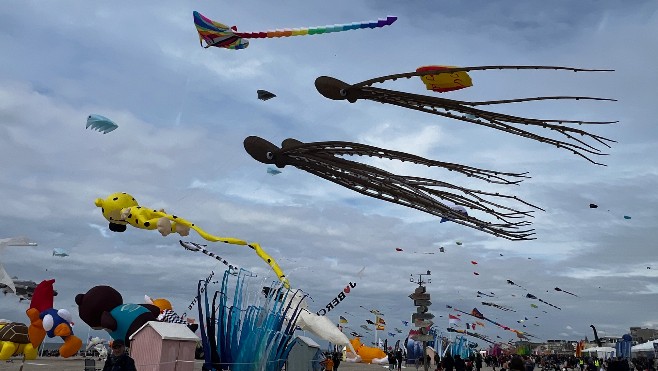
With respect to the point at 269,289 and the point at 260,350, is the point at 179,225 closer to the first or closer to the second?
the point at 269,289

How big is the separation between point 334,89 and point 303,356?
63.5ft

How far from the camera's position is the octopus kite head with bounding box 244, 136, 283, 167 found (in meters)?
7.33

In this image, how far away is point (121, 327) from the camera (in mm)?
22406

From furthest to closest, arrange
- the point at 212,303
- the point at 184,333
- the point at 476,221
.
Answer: the point at 212,303 → the point at 184,333 → the point at 476,221

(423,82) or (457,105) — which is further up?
(423,82)

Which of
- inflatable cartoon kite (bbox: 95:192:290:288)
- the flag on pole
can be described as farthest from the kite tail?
the flag on pole

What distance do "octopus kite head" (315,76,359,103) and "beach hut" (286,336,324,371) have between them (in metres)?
17.3

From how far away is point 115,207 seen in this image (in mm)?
19703

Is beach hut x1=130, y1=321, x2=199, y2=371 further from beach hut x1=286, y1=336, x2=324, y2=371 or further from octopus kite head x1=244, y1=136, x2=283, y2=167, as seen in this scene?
octopus kite head x1=244, y1=136, x2=283, y2=167

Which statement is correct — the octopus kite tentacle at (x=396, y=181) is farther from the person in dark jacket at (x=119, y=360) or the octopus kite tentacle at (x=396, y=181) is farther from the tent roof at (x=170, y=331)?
the tent roof at (x=170, y=331)

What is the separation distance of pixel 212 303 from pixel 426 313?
7046mm

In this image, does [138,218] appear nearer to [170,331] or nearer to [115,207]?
[115,207]

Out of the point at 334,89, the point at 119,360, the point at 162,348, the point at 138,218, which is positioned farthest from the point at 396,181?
the point at 138,218

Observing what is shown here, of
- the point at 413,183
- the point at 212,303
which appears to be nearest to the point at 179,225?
the point at 212,303
